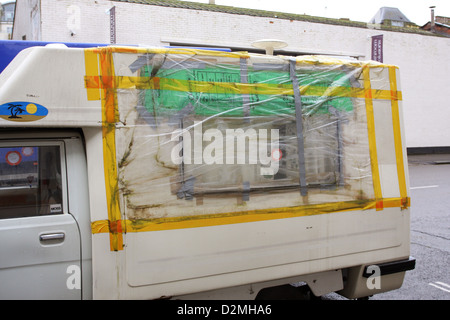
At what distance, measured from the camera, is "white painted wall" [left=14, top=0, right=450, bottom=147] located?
1278cm

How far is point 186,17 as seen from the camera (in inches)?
566

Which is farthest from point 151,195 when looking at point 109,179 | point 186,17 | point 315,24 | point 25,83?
point 315,24

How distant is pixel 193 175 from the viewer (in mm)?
3092

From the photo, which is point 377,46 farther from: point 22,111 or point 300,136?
point 22,111

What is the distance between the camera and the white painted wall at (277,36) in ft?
41.9

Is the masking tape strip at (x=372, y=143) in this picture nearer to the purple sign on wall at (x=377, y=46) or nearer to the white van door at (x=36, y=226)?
the white van door at (x=36, y=226)

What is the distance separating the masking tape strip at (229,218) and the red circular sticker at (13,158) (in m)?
0.67

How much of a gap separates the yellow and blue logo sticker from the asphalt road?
3.43 metres

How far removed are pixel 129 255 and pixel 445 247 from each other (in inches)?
197

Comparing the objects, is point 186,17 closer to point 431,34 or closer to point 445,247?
point 445,247

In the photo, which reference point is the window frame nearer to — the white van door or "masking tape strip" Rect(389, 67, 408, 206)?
the white van door

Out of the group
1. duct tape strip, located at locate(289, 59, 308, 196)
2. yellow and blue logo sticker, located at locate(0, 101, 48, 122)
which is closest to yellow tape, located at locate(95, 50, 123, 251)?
yellow and blue logo sticker, located at locate(0, 101, 48, 122)

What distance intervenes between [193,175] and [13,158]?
121cm

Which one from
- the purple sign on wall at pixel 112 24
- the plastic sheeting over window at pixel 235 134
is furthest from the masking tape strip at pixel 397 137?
the purple sign on wall at pixel 112 24
